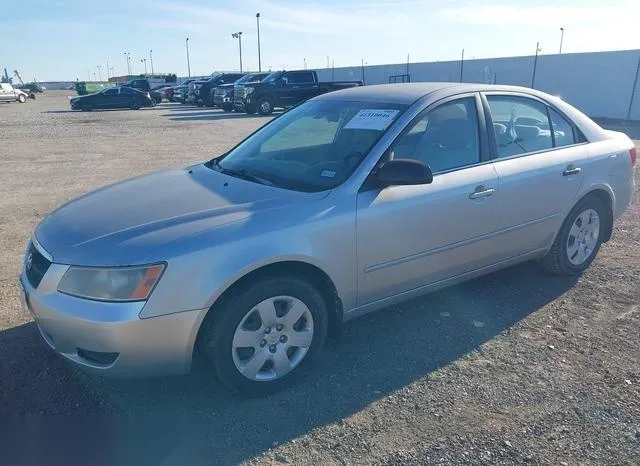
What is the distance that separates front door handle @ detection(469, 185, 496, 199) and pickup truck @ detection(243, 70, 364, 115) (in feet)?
70.2

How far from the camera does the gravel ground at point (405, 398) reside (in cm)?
268

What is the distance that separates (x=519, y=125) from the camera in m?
4.28

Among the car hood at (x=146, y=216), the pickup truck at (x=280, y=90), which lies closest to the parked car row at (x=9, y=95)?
the pickup truck at (x=280, y=90)

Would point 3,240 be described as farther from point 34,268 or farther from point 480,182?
point 480,182

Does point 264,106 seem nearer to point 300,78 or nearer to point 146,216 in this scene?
point 300,78

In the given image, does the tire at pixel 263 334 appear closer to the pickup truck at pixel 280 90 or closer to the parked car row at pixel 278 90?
the parked car row at pixel 278 90

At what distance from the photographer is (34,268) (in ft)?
9.87

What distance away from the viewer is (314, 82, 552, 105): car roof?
378cm

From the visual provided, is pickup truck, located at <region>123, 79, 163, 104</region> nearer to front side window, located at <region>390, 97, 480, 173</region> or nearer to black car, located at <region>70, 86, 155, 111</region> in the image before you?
black car, located at <region>70, 86, 155, 111</region>

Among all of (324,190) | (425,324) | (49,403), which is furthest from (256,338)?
(425,324)

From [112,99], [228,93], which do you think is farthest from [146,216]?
[112,99]

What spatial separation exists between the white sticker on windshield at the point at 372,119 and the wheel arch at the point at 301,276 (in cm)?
107

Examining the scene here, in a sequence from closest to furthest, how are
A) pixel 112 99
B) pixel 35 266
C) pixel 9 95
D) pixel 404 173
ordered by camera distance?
pixel 35 266 < pixel 404 173 < pixel 112 99 < pixel 9 95

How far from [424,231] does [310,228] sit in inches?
34.5
